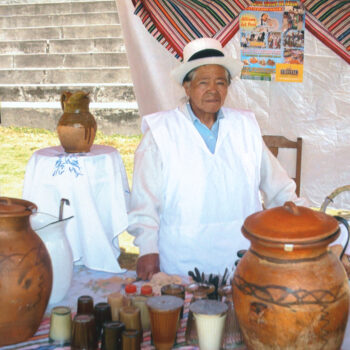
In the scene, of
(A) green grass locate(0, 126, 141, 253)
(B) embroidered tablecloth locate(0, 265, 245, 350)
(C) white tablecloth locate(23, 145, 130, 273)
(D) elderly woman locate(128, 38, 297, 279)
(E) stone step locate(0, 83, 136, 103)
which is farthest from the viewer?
(E) stone step locate(0, 83, 136, 103)

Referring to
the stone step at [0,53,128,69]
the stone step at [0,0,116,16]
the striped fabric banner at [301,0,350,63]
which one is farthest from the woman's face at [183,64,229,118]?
the stone step at [0,0,116,16]

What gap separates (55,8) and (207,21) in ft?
23.9

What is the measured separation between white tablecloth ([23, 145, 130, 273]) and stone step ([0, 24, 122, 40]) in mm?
7190

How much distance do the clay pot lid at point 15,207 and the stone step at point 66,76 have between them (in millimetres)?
7744

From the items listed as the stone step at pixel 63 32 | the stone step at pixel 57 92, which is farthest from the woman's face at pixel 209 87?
the stone step at pixel 63 32

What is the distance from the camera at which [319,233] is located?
125cm

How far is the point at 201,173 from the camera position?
251 centimetres

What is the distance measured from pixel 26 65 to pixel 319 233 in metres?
9.43

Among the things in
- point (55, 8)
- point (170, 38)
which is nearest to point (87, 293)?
point (170, 38)

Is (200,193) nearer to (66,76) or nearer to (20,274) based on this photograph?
(20,274)

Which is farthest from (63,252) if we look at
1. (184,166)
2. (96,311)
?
(184,166)

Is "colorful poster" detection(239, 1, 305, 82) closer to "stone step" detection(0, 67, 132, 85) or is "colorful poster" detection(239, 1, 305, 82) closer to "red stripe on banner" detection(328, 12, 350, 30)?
"red stripe on banner" detection(328, 12, 350, 30)

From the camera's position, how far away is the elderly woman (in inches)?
97.8

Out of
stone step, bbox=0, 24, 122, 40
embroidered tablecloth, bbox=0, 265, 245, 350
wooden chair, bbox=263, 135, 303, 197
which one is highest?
stone step, bbox=0, 24, 122, 40
